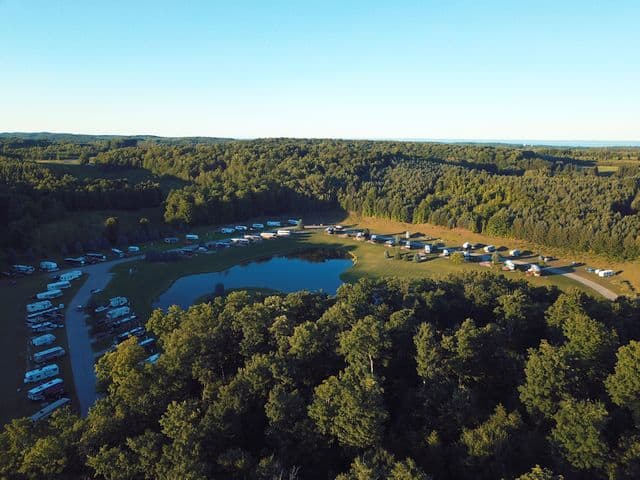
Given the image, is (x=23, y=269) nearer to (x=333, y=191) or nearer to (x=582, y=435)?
(x=582, y=435)

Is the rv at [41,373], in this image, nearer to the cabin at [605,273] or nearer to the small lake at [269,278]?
the small lake at [269,278]

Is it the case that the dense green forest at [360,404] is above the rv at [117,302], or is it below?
above

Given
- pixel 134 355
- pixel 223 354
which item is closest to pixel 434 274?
pixel 223 354

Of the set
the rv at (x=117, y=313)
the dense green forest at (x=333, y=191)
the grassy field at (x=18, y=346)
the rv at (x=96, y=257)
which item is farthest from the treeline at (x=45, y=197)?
the rv at (x=117, y=313)

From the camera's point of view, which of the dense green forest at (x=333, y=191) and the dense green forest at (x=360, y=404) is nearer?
the dense green forest at (x=360, y=404)

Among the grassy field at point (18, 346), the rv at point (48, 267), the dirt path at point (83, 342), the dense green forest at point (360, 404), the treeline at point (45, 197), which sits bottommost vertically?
the dirt path at point (83, 342)

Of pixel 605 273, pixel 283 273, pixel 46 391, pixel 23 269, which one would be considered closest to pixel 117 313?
pixel 46 391

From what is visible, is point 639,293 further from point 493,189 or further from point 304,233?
point 304,233

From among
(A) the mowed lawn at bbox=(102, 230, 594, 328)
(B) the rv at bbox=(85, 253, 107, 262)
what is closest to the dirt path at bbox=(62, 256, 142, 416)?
(A) the mowed lawn at bbox=(102, 230, 594, 328)
